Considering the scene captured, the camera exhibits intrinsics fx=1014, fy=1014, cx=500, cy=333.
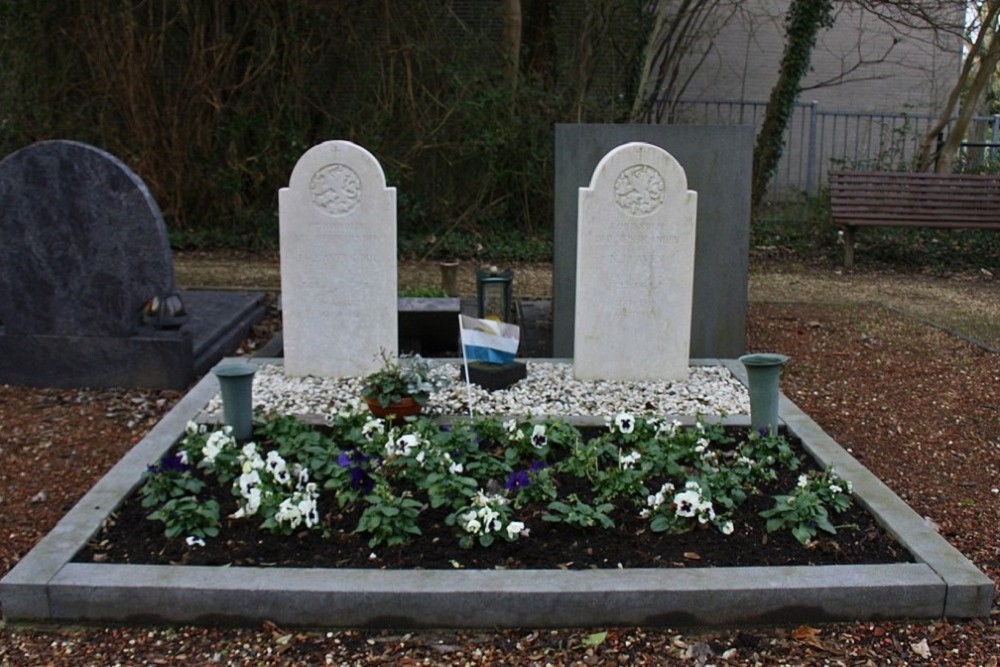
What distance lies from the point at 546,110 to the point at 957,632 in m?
10.1

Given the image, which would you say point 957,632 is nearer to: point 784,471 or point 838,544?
point 838,544

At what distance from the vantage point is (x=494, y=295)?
6992mm

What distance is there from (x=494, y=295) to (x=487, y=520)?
136 inches

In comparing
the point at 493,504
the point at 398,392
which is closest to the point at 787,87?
the point at 398,392

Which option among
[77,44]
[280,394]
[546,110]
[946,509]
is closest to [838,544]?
[946,509]

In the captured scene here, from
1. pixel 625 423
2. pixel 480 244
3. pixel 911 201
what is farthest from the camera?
pixel 480 244

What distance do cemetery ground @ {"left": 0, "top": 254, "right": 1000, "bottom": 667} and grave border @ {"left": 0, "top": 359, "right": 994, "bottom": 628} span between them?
5cm

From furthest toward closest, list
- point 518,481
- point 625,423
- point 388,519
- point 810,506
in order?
point 625,423, point 518,481, point 810,506, point 388,519

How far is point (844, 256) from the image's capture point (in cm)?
1202

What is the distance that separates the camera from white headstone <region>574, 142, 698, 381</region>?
5668 mm

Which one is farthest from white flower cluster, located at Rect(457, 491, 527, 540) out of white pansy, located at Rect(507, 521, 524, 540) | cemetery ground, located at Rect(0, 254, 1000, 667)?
cemetery ground, located at Rect(0, 254, 1000, 667)

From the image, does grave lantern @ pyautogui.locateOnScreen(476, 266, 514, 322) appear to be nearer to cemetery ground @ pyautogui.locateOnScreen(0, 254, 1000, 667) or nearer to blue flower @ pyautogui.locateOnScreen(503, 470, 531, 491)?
cemetery ground @ pyautogui.locateOnScreen(0, 254, 1000, 667)

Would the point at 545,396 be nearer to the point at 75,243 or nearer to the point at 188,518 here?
the point at 188,518

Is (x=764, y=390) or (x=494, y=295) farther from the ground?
(x=494, y=295)
